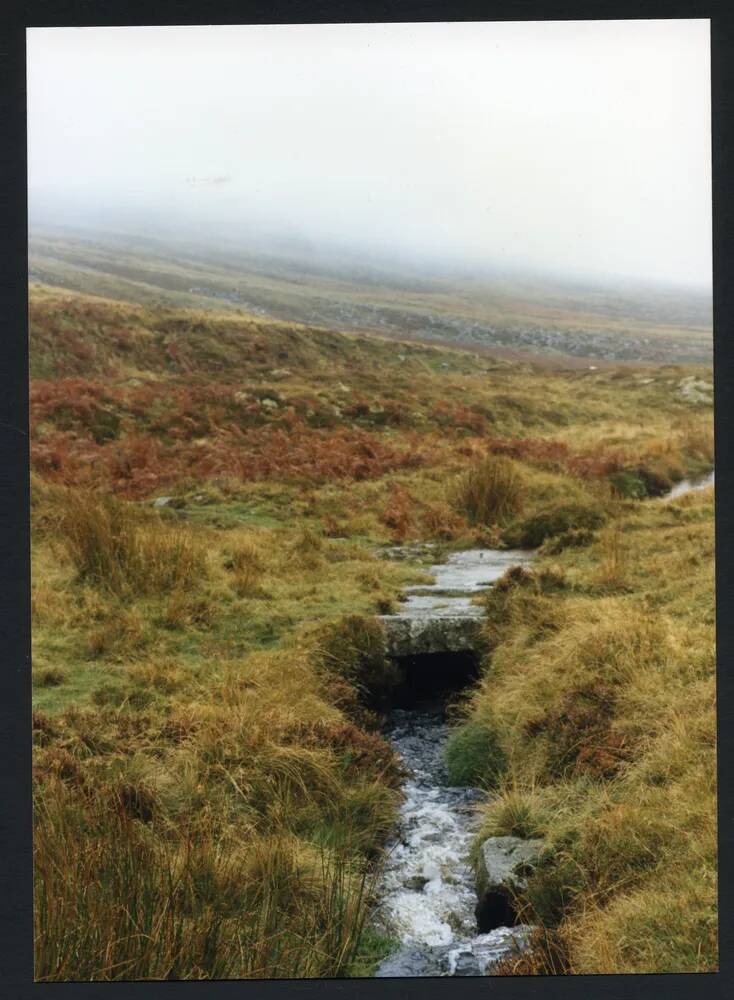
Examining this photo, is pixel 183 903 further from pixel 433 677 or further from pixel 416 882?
pixel 433 677

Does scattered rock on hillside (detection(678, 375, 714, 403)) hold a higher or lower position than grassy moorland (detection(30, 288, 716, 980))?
higher

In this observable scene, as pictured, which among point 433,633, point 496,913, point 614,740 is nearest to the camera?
point 496,913

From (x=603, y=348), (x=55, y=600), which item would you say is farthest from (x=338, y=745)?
(x=603, y=348)

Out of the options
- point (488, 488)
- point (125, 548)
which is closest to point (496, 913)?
point (488, 488)

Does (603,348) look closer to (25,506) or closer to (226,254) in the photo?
(226,254)

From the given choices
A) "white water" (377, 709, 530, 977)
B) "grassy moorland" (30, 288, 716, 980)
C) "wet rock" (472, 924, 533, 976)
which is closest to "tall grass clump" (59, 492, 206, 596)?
"grassy moorland" (30, 288, 716, 980)

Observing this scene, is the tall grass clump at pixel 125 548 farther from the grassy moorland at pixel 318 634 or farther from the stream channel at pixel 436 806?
the stream channel at pixel 436 806

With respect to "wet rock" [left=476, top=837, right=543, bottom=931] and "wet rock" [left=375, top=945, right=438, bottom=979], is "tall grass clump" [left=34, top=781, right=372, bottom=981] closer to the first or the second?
"wet rock" [left=375, top=945, right=438, bottom=979]

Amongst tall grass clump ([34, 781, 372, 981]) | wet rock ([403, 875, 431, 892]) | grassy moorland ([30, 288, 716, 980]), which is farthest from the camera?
wet rock ([403, 875, 431, 892])
